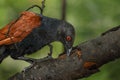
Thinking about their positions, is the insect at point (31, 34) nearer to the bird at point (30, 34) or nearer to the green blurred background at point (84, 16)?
the bird at point (30, 34)

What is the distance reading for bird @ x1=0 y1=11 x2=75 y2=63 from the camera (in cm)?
339

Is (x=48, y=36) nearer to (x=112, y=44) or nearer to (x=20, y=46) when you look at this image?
(x=20, y=46)

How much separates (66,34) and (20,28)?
1.57 ft

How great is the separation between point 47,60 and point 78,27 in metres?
1.58

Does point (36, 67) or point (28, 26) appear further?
point (28, 26)

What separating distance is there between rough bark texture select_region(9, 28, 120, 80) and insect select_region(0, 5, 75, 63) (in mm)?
341

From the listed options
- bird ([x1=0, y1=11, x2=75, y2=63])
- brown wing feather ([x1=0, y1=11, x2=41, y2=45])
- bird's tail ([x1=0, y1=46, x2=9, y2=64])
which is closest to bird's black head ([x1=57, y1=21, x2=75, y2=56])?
bird ([x1=0, y1=11, x2=75, y2=63])

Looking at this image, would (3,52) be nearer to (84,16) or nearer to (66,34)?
(66,34)

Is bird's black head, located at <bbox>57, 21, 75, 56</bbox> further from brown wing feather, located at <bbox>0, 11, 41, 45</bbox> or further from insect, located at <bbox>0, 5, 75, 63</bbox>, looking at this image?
brown wing feather, located at <bbox>0, 11, 41, 45</bbox>

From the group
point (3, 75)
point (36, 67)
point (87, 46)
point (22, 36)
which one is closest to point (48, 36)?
point (22, 36)

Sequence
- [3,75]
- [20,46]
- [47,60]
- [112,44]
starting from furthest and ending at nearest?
[3,75] < [20,46] < [47,60] < [112,44]

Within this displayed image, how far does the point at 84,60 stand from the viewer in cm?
285

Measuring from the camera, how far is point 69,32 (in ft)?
11.3

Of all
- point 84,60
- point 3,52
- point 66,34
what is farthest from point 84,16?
point 84,60
